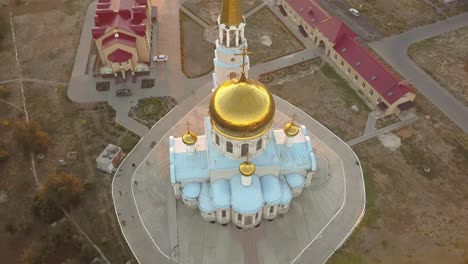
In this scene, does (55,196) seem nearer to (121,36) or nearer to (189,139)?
(189,139)

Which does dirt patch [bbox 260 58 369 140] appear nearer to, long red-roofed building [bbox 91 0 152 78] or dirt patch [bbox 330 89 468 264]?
dirt patch [bbox 330 89 468 264]

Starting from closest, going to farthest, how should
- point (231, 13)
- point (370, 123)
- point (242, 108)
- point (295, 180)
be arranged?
point (242, 108) → point (231, 13) → point (295, 180) → point (370, 123)

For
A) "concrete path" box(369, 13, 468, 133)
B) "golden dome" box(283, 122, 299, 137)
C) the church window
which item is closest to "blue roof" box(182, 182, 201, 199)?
the church window

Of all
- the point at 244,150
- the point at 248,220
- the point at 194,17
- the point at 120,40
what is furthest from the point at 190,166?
the point at 194,17

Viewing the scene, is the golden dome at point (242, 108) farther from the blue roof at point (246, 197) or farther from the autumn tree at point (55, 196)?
the autumn tree at point (55, 196)

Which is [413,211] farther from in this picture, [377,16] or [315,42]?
[377,16]

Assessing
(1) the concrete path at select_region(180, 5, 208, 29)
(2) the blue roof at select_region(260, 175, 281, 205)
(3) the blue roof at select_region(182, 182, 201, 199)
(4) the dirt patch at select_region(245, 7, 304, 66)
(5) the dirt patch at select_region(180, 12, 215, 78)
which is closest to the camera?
(2) the blue roof at select_region(260, 175, 281, 205)
